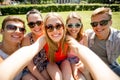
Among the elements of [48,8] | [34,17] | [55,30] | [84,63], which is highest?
[34,17]

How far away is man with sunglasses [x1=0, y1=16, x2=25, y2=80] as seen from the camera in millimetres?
4641

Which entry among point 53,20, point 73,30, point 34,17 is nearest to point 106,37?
point 73,30

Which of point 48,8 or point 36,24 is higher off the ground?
point 36,24

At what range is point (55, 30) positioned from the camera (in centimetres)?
430

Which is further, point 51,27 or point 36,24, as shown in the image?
point 36,24

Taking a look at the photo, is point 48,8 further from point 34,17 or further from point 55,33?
point 55,33

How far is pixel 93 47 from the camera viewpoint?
5.70 meters

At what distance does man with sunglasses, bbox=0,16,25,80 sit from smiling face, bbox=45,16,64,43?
605 millimetres

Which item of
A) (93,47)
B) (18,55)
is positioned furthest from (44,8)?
(18,55)

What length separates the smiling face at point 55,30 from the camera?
14.3ft

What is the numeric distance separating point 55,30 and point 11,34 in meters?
0.92

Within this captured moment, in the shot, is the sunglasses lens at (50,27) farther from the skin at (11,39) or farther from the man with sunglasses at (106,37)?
the man with sunglasses at (106,37)

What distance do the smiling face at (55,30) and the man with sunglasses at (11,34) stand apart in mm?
605

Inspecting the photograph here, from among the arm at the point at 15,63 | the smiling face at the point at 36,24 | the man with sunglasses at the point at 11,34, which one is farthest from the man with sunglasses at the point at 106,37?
the arm at the point at 15,63
